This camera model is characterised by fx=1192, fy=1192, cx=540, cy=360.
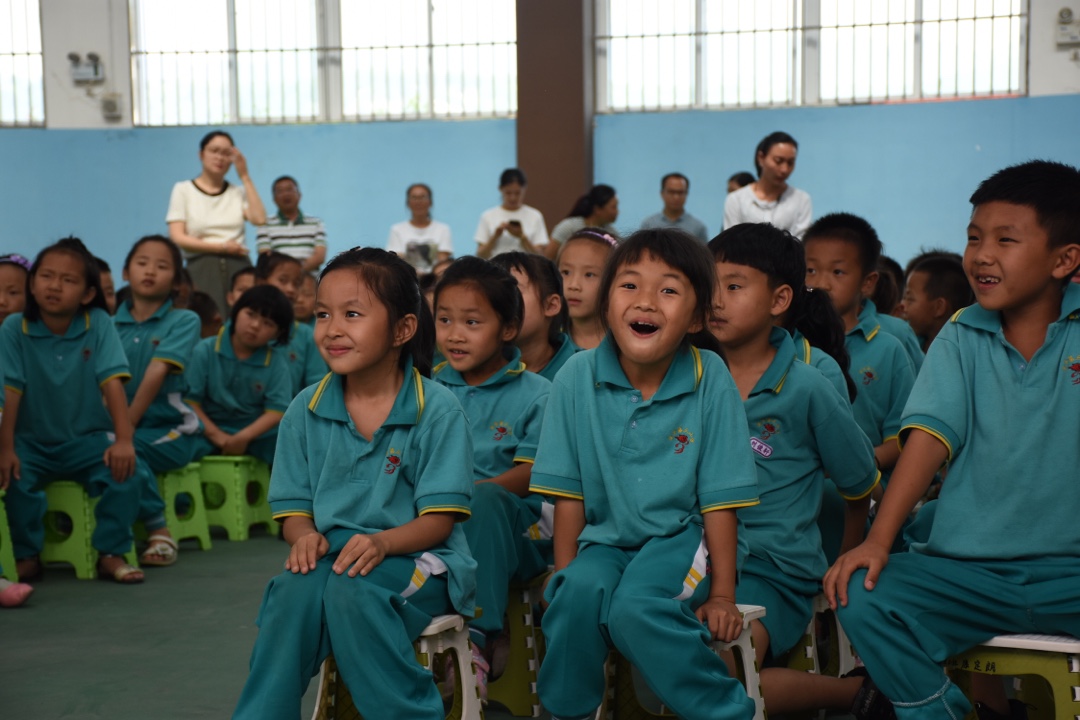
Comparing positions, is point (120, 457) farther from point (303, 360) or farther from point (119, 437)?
point (303, 360)

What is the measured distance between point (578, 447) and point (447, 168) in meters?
7.35

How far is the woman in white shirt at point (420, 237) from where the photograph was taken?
23.8 feet

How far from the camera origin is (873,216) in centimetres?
863

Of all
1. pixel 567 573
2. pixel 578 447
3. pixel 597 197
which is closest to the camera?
pixel 567 573

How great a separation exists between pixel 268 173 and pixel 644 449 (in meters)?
7.84

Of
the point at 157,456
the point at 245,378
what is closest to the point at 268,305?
the point at 245,378

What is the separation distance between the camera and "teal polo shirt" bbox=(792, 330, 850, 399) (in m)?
2.32

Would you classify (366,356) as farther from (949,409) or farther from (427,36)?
(427,36)

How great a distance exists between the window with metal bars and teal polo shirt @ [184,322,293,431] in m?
5.04

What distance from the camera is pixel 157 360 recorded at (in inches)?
155

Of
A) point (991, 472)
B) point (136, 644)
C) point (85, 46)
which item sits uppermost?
point (85, 46)

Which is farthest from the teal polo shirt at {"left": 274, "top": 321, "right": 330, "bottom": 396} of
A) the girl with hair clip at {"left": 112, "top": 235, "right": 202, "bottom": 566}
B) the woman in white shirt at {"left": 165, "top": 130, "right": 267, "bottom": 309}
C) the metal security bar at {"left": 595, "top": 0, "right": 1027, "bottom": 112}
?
the metal security bar at {"left": 595, "top": 0, "right": 1027, "bottom": 112}

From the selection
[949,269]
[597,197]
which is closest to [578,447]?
[949,269]

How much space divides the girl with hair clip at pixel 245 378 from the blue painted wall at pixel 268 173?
4.74 m
